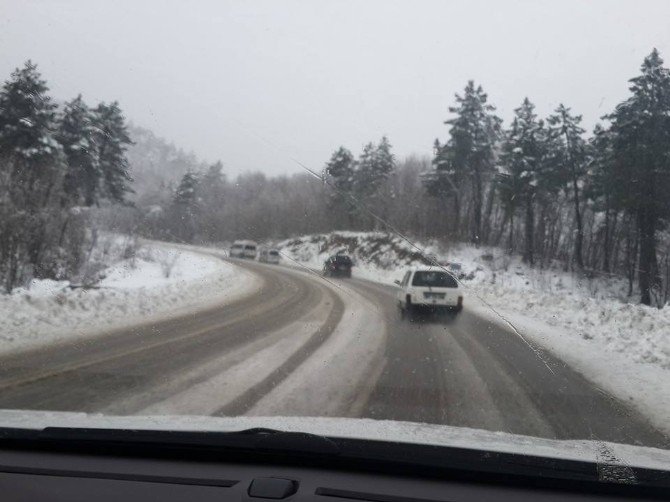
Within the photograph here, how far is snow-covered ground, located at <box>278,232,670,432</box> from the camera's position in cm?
792

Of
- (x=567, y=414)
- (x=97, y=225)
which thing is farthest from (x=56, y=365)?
(x=97, y=225)

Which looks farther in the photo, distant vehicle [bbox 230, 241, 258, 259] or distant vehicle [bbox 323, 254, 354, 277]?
distant vehicle [bbox 230, 241, 258, 259]

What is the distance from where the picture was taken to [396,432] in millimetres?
3398

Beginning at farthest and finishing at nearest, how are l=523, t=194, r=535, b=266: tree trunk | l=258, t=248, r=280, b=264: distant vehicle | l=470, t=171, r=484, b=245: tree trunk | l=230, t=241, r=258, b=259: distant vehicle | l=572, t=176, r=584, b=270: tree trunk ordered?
1. l=572, t=176, r=584, b=270: tree trunk
2. l=523, t=194, r=535, b=266: tree trunk
3. l=470, t=171, r=484, b=245: tree trunk
4. l=258, t=248, r=280, b=264: distant vehicle
5. l=230, t=241, r=258, b=259: distant vehicle

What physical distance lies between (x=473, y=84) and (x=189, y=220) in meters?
27.8

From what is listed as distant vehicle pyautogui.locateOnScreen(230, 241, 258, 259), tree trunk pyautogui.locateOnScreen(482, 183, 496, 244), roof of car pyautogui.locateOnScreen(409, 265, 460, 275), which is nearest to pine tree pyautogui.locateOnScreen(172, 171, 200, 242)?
distant vehicle pyautogui.locateOnScreen(230, 241, 258, 259)

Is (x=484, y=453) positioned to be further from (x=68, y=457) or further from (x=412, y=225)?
(x=412, y=225)

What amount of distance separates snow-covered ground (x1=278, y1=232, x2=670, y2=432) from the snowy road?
0.59 metres

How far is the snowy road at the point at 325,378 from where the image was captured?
575cm

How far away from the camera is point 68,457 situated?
10.2 ft

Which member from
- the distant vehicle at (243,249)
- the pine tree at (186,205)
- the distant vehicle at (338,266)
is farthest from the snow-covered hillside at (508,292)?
the distant vehicle at (243,249)

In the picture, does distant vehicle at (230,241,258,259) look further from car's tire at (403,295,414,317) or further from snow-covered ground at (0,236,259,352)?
car's tire at (403,295,414,317)

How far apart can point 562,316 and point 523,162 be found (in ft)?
111

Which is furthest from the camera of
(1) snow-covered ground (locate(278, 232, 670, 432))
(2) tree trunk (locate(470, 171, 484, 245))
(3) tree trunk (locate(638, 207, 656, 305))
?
(2) tree trunk (locate(470, 171, 484, 245))
